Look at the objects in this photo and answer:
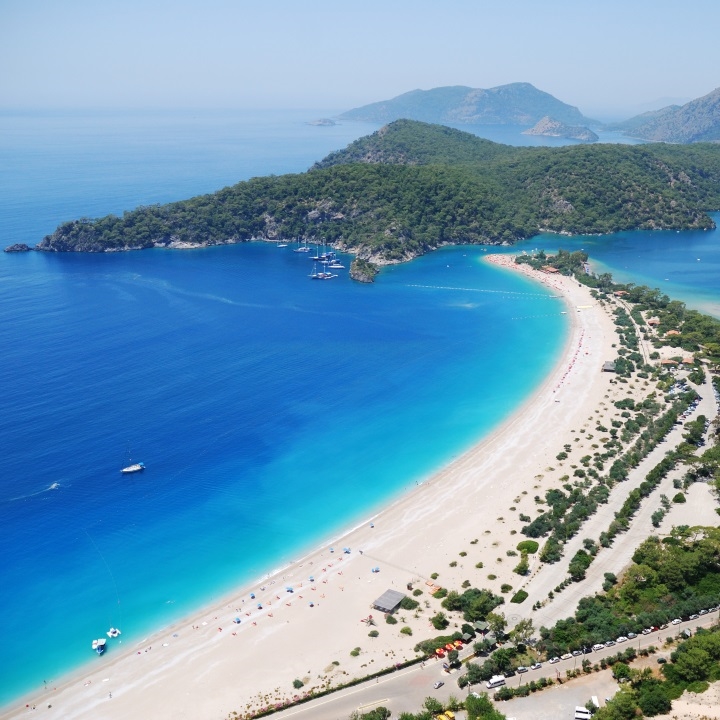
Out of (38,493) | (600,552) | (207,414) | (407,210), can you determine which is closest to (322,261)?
(407,210)

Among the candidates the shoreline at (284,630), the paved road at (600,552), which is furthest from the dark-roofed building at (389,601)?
the paved road at (600,552)

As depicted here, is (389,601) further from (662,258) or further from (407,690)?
(662,258)

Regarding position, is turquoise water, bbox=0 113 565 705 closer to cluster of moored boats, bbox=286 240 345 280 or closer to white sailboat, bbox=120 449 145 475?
white sailboat, bbox=120 449 145 475

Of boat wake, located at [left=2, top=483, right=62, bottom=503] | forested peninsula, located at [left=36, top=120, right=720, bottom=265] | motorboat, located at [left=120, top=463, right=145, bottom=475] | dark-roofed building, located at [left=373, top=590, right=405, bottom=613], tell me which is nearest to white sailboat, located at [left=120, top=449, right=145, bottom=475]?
motorboat, located at [left=120, top=463, right=145, bottom=475]

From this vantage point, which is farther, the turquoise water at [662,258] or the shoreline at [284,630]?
the turquoise water at [662,258]

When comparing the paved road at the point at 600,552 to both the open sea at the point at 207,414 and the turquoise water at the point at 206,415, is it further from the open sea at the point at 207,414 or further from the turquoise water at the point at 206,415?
the turquoise water at the point at 206,415
